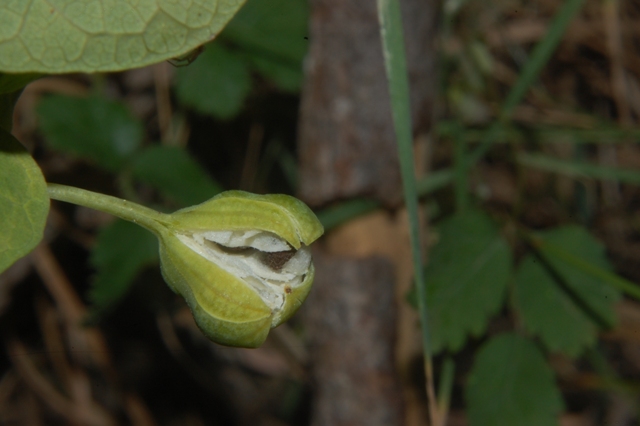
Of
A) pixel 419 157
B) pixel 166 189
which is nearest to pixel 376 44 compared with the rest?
pixel 419 157

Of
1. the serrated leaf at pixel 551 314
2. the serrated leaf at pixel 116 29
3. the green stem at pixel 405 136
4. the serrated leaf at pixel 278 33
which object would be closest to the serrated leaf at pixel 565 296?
the serrated leaf at pixel 551 314

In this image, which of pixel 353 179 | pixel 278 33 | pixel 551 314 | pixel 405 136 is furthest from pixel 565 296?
pixel 278 33

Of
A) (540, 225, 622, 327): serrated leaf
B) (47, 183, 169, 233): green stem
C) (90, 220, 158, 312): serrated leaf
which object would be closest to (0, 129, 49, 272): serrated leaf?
(47, 183, 169, 233): green stem

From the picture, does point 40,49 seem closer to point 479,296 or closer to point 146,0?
point 146,0

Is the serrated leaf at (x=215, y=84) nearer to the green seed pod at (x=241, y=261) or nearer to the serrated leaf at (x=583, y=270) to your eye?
the serrated leaf at (x=583, y=270)

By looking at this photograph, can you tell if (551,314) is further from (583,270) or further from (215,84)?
(215,84)

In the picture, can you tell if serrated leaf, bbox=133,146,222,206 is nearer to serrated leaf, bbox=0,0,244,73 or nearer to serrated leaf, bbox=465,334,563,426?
serrated leaf, bbox=465,334,563,426
